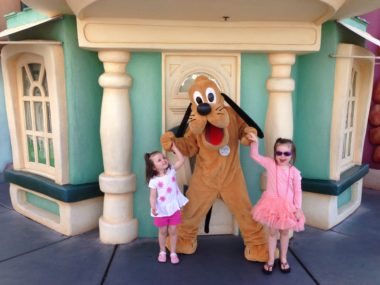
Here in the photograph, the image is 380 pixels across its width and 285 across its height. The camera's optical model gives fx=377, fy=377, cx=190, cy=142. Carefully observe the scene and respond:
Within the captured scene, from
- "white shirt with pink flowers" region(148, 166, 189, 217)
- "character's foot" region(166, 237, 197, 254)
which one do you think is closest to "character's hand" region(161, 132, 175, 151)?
"white shirt with pink flowers" region(148, 166, 189, 217)

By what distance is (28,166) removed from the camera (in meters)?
4.22

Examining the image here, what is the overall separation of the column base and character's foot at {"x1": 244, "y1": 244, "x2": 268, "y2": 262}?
110 centimetres

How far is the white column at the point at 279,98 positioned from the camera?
3332 mm

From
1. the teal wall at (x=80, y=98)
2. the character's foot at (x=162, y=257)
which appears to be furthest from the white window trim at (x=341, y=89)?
the teal wall at (x=80, y=98)

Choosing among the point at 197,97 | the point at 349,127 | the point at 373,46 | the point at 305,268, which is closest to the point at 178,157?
the point at 197,97

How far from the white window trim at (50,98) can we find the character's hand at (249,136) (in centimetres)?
170

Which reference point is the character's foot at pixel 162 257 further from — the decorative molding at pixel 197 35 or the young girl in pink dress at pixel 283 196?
the decorative molding at pixel 197 35

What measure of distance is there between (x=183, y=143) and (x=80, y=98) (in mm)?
1136

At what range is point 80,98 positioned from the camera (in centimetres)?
356

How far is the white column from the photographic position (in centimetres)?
333

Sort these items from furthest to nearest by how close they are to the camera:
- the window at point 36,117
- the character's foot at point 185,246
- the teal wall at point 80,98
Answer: the window at point 36,117 < the teal wall at point 80,98 < the character's foot at point 185,246

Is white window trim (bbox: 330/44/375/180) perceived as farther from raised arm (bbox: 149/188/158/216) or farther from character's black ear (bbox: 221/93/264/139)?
raised arm (bbox: 149/188/158/216)

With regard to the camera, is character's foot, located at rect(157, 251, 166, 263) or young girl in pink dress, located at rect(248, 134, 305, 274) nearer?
young girl in pink dress, located at rect(248, 134, 305, 274)

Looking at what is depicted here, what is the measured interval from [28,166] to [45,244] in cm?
106
